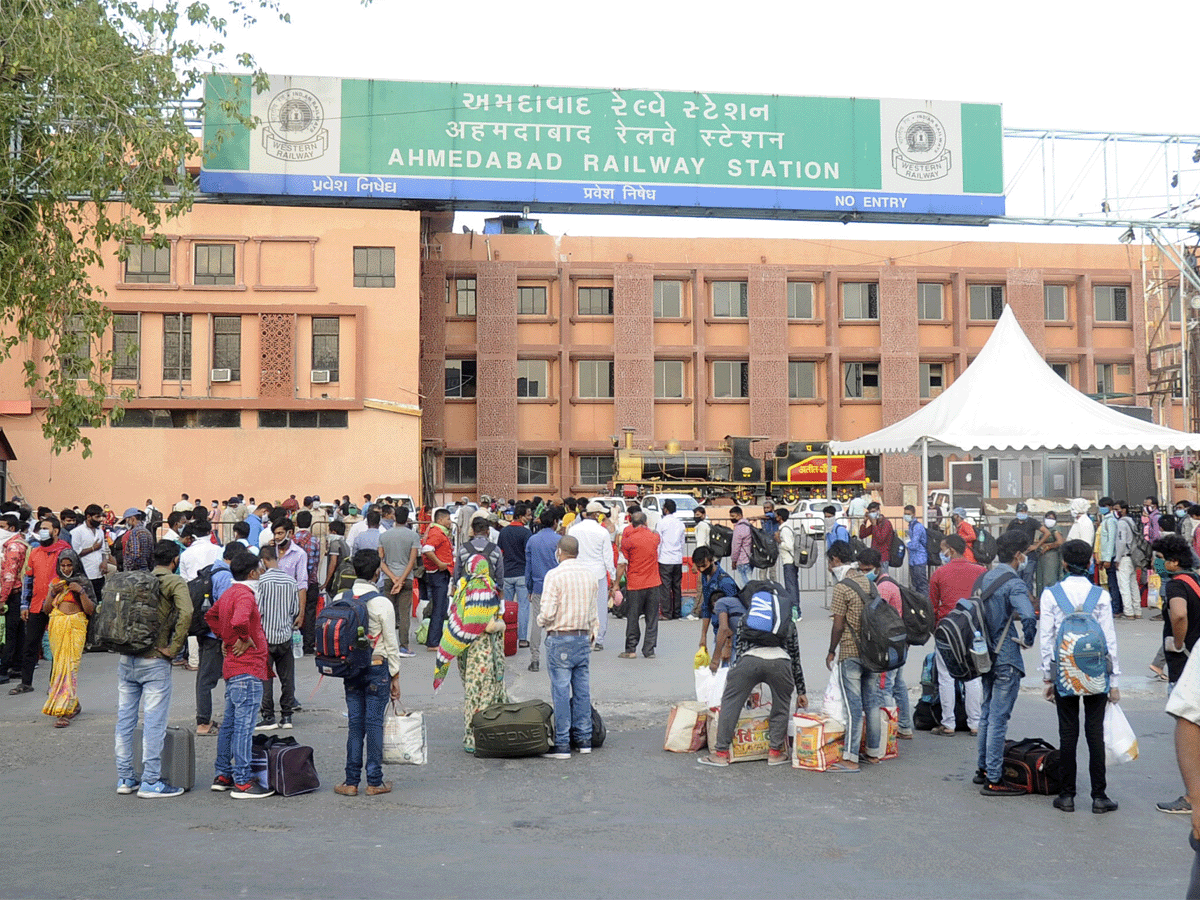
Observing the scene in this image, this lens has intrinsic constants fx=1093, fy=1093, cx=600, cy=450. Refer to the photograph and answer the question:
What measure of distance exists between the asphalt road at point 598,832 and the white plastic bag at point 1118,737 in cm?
38

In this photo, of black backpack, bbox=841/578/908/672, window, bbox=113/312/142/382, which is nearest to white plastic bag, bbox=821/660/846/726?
black backpack, bbox=841/578/908/672

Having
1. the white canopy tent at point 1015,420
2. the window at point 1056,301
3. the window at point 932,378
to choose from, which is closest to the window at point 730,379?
the window at point 932,378

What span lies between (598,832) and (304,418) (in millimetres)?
29554

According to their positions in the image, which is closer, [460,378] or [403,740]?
[403,740]

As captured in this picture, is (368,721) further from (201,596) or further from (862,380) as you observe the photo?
(862,380)

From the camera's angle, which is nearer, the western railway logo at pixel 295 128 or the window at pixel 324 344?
the western railway logo at pixel 295 128

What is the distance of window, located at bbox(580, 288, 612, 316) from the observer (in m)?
40.6

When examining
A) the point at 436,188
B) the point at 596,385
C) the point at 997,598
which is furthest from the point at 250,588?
the point at 596,385

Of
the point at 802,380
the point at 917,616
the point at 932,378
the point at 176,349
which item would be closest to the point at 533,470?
the point at 802,380

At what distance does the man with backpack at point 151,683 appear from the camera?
7.23m

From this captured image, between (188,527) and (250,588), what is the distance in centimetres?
369

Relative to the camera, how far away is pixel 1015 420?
18.6m

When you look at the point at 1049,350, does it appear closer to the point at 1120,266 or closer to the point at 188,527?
the point at 1120,266

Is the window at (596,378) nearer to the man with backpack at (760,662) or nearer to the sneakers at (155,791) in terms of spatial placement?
the man with backpack at (760,662)
